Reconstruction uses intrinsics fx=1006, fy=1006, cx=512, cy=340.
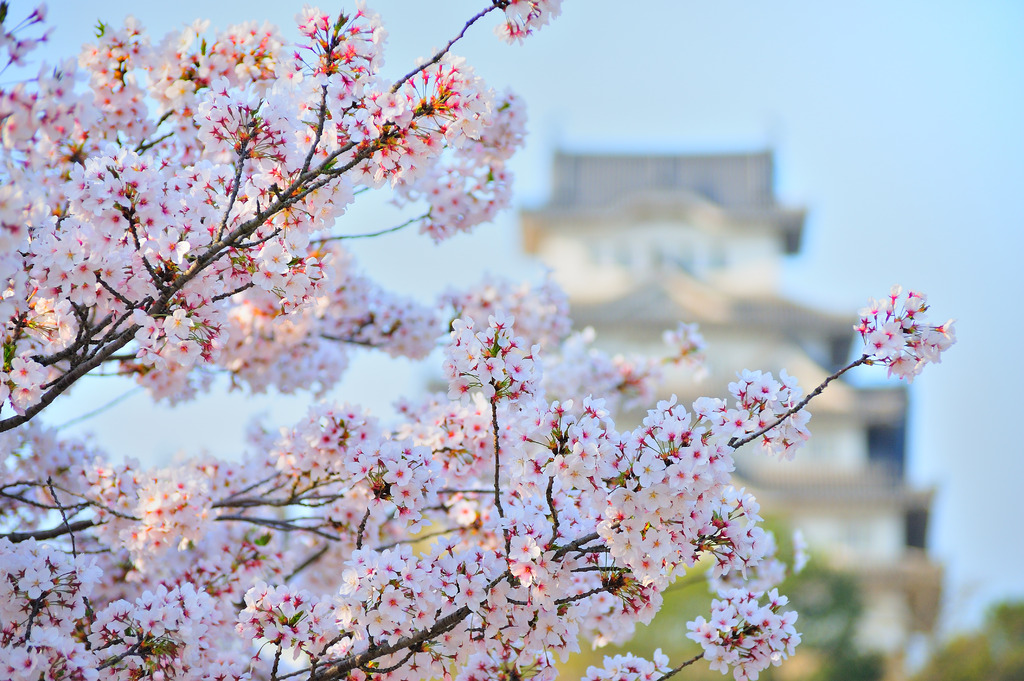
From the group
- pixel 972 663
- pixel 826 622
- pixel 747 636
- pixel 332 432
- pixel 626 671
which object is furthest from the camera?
pixel 972 663

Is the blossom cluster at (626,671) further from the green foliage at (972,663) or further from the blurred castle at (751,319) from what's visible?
the green foliage at (972,663)

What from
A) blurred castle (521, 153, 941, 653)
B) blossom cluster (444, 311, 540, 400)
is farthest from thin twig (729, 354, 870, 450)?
blurred castle (521, 153, 941, 653)

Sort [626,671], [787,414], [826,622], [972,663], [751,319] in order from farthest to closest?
[751,319]
[972,663]
[826,622]
[626,671]
[787,414]

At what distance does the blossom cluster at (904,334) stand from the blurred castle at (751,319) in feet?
75.4

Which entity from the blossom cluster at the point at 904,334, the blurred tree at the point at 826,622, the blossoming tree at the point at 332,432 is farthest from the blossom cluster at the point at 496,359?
the blurred tree at the point at 826,622

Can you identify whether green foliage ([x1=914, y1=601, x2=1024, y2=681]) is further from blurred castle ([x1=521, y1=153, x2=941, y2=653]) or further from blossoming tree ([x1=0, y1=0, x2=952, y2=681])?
blossoming tree ([x1=0, y1=0, x2=952, y2=681])

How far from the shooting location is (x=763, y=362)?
31.1 meters

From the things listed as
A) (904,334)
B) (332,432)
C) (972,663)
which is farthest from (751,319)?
(904,334)

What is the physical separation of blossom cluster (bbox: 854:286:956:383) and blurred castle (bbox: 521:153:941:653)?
23.0 metres

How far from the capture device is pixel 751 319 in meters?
31.9

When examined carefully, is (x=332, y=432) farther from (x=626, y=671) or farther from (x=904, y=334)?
(x=904, y=334)

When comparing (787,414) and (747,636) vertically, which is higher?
(787,414)

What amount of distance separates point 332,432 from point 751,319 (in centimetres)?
2929

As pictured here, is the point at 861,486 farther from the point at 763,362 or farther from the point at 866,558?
the point at 763,362
